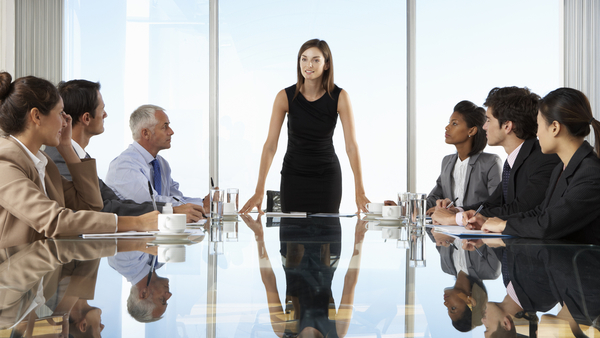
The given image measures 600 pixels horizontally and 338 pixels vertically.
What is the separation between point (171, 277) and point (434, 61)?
481cm

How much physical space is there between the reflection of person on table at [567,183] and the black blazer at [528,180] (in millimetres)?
171

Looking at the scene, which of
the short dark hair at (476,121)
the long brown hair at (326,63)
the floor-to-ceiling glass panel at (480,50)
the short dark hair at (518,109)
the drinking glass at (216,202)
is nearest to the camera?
the drinking glass at (216,202)

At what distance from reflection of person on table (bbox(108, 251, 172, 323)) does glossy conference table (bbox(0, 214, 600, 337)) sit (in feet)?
0.04

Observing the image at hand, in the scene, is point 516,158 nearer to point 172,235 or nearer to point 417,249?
point 417,249

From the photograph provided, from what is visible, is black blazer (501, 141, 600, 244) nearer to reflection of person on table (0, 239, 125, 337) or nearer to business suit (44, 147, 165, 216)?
reflection of person on table (0, 239, 125, 337)

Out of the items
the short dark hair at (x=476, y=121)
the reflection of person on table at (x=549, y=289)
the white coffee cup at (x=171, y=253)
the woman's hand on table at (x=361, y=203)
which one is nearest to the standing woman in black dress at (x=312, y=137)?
the woman's hand on table at (x=361, y=203)

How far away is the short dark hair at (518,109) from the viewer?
2.51 metres

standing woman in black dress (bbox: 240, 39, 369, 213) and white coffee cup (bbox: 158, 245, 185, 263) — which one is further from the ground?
standing woman in black dress (bbox: 240, 39, 369, 213)

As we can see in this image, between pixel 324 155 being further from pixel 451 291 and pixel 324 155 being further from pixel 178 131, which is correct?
pixel 178 131

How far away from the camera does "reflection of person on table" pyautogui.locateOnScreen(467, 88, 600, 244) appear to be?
1.60 metres

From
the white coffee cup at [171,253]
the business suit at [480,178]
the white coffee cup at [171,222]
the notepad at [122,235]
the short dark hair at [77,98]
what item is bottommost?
the notepad at [122,235]

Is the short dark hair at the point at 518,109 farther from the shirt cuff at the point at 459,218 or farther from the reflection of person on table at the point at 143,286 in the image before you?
the reflection of person on table at the point at 143,286

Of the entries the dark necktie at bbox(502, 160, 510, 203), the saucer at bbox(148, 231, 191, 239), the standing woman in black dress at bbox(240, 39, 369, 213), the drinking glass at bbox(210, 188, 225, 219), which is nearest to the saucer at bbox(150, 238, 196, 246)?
the saucer at bbox(148, 231, 191, 239)

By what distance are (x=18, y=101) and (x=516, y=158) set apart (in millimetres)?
2161
